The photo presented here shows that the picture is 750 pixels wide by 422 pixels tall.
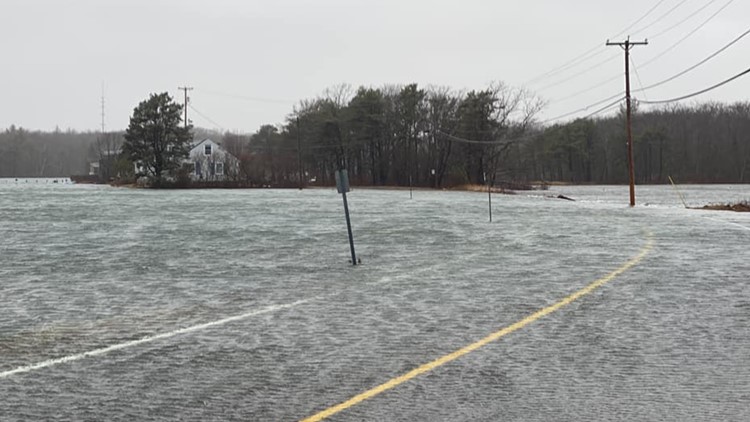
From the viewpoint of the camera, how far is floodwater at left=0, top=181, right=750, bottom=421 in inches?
227

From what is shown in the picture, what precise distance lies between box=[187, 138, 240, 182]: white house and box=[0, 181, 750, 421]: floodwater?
99263 millimetres

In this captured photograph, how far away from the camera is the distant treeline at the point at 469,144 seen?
98812 millimetres

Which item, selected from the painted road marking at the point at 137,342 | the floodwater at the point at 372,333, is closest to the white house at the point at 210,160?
the floodwater at the point at 372,333

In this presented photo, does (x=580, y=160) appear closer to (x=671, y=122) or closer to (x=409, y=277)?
(x=671, y=122)

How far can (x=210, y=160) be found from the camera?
124 metres

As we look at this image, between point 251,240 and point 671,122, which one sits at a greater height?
point 671,122

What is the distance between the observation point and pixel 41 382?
643 centimetres

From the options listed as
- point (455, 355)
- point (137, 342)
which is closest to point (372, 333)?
point (455, 355)

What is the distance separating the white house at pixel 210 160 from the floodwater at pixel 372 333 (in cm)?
9926

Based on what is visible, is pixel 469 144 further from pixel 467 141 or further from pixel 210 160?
pixel 210 160

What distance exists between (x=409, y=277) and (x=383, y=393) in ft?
23.3

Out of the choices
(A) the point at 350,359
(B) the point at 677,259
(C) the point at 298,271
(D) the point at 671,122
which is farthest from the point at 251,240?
(D) the point at 671,122

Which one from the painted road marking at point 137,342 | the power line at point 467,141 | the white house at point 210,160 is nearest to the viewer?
the painted road marking at point 137,342

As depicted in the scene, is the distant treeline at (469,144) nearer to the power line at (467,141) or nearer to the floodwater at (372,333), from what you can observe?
the power line at (467,141)
